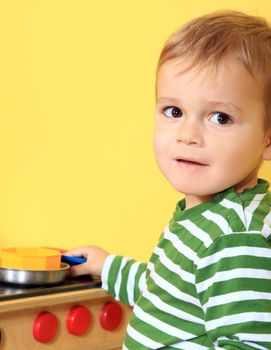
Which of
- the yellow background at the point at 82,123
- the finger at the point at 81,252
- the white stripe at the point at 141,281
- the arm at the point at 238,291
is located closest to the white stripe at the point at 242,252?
the arm at the point at 238,291

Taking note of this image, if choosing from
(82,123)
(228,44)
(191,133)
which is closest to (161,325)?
(191,133)

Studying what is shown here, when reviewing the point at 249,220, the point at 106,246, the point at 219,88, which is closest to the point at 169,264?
the point at 249,220

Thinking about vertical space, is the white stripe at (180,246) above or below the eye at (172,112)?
below

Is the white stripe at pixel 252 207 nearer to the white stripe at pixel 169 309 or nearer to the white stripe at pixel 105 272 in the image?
the white stripe at pixel 169 309

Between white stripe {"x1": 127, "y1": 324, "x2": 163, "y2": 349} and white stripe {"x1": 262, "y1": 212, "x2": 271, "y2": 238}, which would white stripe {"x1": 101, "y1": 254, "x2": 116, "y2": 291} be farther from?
white stripe {"x1": 262, "y1": 212, "x2": 271, "y2": 238}

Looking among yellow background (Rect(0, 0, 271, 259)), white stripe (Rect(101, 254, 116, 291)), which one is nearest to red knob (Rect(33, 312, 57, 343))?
white stripe (Rect(101, 254, 116, 291))

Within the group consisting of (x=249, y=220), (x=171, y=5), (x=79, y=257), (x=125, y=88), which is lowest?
(x=79, y=257)

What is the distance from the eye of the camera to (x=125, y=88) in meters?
1.60

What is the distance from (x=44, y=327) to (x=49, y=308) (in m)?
0.03

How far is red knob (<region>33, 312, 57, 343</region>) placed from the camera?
0.96 metres

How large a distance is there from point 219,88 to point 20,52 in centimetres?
98

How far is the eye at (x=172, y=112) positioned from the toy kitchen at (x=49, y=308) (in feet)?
0.89

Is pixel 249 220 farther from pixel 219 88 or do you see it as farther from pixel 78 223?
pixel 78 223

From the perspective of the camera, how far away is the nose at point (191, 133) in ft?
2.83
